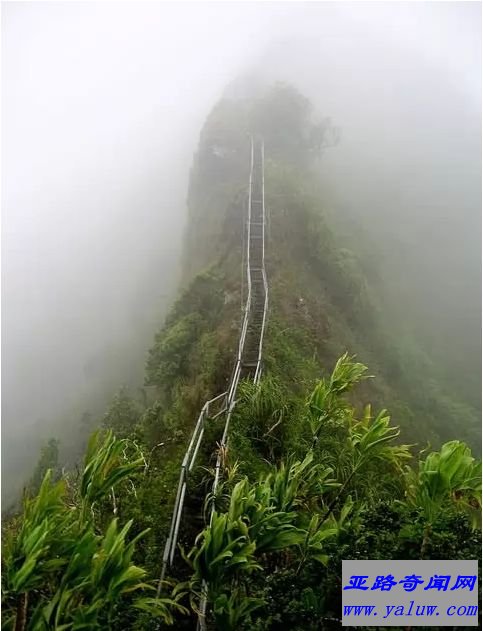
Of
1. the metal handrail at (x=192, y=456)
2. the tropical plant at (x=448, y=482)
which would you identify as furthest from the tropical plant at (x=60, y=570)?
the tropical plant at (x=448, y=482)

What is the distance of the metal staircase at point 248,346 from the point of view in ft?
15.6

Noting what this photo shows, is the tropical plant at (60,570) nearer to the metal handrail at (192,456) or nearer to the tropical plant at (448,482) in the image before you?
the metal handrail at (192,456)

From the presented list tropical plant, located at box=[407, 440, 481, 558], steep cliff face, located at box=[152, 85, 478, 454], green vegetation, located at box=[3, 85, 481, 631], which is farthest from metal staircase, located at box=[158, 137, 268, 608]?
tropical plant, located at box=[407, 440, 481, 558]

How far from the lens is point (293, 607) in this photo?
328cm

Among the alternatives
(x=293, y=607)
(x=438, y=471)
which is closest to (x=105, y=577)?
(x=293, y=607)

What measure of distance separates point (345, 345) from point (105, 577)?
440 inches

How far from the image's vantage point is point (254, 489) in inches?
129

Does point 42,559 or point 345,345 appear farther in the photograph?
point 345,345

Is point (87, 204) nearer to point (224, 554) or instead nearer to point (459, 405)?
point (459, 405)

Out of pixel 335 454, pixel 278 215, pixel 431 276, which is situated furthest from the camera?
pixel 431 276

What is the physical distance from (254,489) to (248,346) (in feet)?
21.6

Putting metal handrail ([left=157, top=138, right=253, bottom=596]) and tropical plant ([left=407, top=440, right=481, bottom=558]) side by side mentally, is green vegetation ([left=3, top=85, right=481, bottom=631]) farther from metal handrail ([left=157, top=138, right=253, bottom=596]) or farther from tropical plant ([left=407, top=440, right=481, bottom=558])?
metal handrail ([left=157, top=138, right=253, bottom=596])

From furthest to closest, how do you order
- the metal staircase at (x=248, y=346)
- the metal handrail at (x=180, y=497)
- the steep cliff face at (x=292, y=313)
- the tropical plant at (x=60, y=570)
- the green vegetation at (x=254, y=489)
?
the steep cliff face at (x=292, y=313) < the metal staircase at (x=248, y=346) < the metal handrail at (x=180, y=497) < the green vegetation at (x=254, y=489) < the tropical plant at (x=60, y=570)

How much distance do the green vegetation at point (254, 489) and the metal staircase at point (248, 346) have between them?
21 cm
